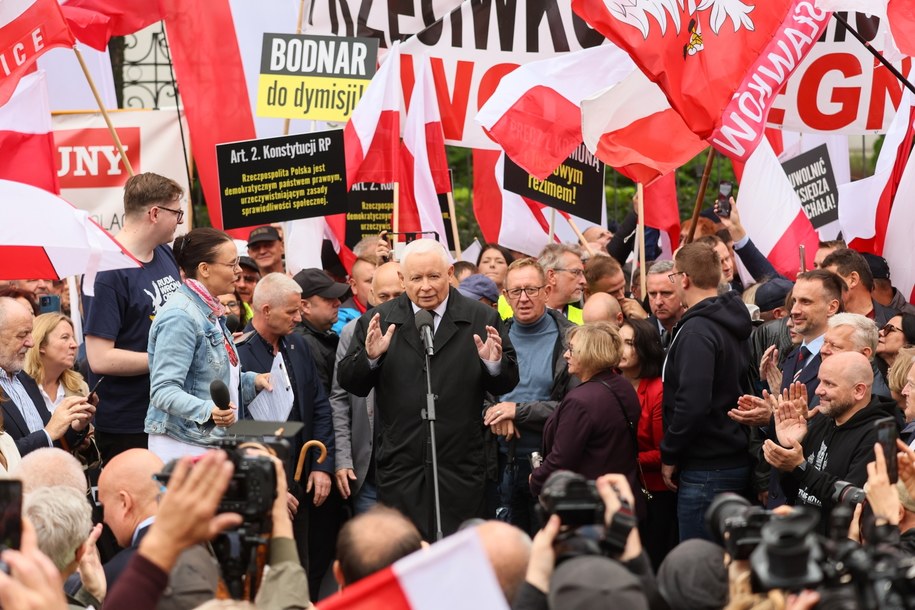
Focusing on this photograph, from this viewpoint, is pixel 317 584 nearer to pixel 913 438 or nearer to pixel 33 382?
pixel 33 382

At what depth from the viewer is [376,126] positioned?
34.4ft

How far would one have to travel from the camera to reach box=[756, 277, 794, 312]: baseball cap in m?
8.95

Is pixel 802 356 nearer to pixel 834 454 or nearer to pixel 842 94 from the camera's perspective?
pixel 834 454

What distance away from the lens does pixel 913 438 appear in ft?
20.8

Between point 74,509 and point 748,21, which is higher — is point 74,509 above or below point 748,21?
below

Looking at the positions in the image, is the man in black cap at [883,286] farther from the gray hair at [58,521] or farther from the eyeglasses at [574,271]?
the gray hair at [58,521]

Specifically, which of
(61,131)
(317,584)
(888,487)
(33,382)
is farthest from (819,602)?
(61,131)

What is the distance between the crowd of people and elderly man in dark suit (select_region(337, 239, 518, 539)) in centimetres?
1

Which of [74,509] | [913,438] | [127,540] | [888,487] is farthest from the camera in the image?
[913,438]

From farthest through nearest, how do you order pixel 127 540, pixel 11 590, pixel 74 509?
1. pixel 127 540
2. pixel 74 509
3. pixel 11 590

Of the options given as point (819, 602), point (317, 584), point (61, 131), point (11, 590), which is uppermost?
point (61, 131)

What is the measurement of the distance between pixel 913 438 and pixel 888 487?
2.07m

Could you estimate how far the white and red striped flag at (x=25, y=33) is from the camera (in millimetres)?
8172

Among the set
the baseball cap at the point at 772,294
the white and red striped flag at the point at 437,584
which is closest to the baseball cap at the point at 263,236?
the baseball cap at the point at 772,294
